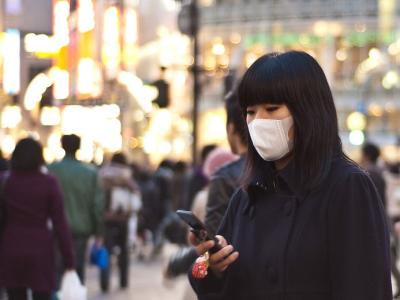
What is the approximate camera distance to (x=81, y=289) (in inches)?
296

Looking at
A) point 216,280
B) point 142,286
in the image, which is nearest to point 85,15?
point 142,286

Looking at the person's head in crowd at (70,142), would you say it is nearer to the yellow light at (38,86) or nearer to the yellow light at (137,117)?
the yellow light at (38,86)

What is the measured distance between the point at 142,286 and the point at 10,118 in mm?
26749

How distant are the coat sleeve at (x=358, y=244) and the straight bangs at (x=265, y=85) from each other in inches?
12.5

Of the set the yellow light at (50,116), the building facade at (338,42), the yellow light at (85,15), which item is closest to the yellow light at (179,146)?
the building facade at (338,42)

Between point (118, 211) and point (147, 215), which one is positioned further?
point (147, 215)

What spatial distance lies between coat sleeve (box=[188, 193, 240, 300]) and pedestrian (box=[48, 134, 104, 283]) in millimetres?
7011

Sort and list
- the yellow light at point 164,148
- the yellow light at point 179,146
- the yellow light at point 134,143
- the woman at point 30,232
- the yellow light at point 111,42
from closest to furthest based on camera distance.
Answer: the woman at point 30,232
the yellow light at point 111,42
the yellow light at point 164,148
the yellow light at point 179,146
the yellow light at point 134,143

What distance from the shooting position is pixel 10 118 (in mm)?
40812

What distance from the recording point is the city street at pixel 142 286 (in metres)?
13.5

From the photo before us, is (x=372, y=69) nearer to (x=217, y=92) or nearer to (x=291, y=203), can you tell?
(x=217, y=92)

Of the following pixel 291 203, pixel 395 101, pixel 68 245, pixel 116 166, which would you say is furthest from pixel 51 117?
pixel 291 203

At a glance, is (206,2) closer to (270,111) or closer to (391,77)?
(391,77)

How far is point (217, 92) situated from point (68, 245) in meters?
62.2
